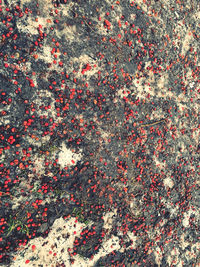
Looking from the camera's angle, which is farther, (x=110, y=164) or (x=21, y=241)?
(x=110, y=164)

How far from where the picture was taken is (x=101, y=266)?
5629 mm

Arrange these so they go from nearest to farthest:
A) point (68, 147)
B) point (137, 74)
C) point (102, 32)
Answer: point (68, 147), point (102, 32), point (137, 74)

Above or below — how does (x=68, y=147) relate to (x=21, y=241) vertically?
above

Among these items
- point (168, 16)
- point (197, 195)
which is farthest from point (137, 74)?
point (197, 195)

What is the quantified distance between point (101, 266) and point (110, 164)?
2681 mm

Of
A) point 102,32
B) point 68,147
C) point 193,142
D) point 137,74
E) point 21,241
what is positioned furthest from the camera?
point 193,142

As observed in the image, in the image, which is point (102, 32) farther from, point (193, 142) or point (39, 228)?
point (39, 228)

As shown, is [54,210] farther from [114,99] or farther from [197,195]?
[197,195]

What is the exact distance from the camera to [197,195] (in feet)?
22.4

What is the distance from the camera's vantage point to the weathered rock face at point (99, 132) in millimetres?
4930

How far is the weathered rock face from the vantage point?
16.2 ft

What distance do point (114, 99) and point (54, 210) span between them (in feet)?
10.6

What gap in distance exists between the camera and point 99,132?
222 inches

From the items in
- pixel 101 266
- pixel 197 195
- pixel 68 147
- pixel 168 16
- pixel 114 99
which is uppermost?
pixel 168 16
